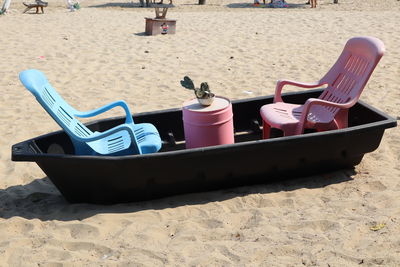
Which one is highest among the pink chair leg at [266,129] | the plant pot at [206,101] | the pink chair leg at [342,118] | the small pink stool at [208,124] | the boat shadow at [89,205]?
the plant pot at [206,101]

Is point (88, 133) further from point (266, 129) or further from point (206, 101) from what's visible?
point (266, 129)

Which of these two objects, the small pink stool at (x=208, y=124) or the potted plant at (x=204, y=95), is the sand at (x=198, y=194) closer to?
the small pink stool at (x=208, y=124)

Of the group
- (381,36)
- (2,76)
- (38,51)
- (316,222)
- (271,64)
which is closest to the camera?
(316,222)

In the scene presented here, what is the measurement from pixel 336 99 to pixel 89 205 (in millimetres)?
2573

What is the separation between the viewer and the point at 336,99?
5.19 m

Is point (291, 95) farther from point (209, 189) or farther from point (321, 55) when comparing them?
point (321, 55)

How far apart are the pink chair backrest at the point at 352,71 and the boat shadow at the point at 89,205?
73 cm

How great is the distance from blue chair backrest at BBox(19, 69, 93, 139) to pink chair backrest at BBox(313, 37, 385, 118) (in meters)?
2.31

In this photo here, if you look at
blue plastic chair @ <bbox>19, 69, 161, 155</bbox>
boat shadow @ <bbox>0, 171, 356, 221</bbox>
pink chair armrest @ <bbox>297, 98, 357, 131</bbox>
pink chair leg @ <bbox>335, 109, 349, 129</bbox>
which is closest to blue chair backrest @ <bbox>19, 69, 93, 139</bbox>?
blue plastic chair @ <bbox>19, 69, 161, 155</bbox>

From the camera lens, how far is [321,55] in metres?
9.49

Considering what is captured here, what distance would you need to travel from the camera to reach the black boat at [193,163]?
4.04m

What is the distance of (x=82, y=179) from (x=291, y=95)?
2.41 m

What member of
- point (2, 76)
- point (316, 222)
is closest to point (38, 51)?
point (2, 76)

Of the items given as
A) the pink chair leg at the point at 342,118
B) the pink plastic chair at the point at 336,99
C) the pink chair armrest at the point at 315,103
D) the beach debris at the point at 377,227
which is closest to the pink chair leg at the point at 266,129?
the pink plastic chair at the point at 336,99
